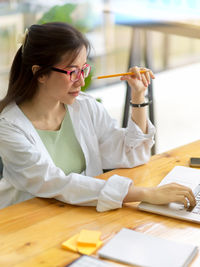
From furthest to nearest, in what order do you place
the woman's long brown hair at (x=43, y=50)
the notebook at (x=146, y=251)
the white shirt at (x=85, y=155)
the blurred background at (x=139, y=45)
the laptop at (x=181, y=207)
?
the blurred background at (x=139, y=45) → the woman's long brown hair at (x=43, y=50) → the white shirt at (x=85, y=155) → the laptop at (x=181, y=207) → the notebook at (x=146, y=251)

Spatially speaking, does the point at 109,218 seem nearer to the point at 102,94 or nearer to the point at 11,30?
the point at 11,30

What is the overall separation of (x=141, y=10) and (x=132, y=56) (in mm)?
768

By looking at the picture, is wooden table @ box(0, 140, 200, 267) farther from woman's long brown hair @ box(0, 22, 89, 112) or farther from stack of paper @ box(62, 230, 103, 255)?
woman's long brown hair @ box(0, 22, 89, 112)

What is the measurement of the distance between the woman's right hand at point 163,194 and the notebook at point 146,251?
0.59 ft

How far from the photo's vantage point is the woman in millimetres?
1489

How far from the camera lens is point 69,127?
71.9 inches

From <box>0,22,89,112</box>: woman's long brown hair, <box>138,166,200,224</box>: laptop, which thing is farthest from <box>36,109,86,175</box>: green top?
<box>138,166,200,224</box>: laptop

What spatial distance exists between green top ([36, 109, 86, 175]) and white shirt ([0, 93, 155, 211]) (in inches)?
1.0

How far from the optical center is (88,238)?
1.24 m

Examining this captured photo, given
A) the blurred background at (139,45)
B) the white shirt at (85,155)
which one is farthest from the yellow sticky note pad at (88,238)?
the blurred background at (139,45)

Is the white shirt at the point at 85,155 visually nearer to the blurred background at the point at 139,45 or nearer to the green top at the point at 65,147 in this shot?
the green top at the point at 65,147

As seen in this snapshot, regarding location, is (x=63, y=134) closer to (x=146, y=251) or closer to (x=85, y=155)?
(x=85, y=155)

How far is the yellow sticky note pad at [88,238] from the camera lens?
1220 mm

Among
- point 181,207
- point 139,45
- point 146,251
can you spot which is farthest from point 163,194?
point 139,45
